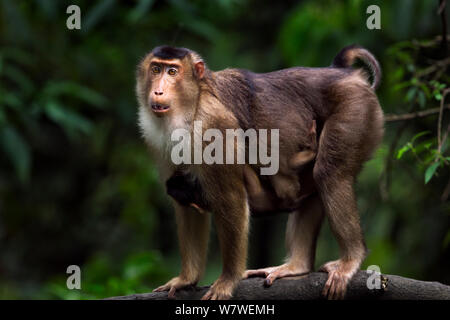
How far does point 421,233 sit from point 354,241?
4881 millimetres

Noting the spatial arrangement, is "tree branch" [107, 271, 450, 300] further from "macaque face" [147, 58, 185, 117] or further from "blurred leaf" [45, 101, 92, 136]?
"blurred leaf" [45, 101, 92, 136]

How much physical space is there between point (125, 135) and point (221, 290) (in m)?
7.59

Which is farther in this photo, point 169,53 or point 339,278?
point 169,53

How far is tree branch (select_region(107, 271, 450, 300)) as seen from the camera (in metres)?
6.22

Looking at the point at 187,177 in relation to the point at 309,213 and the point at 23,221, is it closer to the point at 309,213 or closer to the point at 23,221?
the point at 309,213

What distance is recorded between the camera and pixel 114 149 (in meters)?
14.3

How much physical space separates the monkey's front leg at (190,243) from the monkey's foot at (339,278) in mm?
1375

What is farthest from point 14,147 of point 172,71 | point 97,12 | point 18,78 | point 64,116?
point 172,71

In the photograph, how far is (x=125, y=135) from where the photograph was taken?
13781 millimetres

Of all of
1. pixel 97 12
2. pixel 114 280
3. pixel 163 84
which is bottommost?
pixel 114 280

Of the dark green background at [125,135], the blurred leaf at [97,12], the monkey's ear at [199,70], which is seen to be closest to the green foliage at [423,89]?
the dark green background at [125,135]

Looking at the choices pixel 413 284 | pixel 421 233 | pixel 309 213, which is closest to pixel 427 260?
pixel 421 233

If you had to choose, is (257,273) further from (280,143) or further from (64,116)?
(64,116)

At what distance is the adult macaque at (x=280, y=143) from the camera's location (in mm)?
6645
